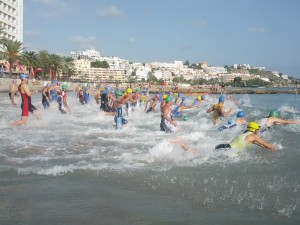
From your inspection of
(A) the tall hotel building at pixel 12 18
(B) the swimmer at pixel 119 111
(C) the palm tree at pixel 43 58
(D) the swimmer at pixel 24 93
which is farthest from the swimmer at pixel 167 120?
(A) the tall hotel building at pixel 12 18

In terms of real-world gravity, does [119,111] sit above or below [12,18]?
below

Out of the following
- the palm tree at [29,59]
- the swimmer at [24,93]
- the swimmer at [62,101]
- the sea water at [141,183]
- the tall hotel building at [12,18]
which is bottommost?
the sea water at [141,183]

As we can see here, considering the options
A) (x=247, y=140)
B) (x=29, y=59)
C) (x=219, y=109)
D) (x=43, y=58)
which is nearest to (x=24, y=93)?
(x=219, y=109)

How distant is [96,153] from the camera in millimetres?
9578

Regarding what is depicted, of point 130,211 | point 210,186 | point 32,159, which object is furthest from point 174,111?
point 130,211

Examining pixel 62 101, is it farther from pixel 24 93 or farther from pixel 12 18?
pixel 12 18

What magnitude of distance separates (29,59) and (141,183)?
6710 cm

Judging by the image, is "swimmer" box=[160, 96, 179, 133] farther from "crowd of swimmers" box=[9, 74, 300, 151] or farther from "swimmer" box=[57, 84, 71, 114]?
"swimmer" box=[57, 84, 71, 114]

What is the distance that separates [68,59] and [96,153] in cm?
10084

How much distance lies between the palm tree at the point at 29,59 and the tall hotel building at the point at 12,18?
34.2 feet

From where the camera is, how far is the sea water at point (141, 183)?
17.3ft

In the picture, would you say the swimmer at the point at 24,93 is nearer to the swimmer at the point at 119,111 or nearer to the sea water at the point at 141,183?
the sea water at the point at 141,183

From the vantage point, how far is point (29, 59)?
69.6 m

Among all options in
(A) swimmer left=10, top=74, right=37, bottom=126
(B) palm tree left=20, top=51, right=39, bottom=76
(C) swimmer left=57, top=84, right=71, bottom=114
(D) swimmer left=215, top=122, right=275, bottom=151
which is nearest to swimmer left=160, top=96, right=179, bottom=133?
(D) swimmer left=215, top=122, right=275, bottom=151
